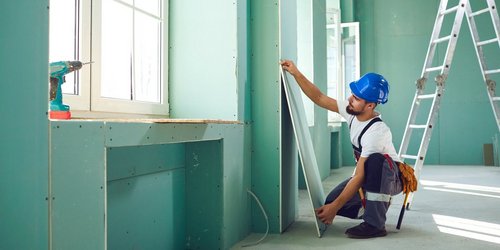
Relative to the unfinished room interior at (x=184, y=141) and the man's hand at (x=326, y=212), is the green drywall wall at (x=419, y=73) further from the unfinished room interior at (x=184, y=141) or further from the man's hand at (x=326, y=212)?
the man's hand at (x=326, y=212)

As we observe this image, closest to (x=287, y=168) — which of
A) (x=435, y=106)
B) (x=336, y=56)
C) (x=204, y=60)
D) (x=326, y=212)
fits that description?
(x=326, y=212)

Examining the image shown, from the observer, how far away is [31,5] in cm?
115

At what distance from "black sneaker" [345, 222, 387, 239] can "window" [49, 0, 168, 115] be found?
4.44 ft

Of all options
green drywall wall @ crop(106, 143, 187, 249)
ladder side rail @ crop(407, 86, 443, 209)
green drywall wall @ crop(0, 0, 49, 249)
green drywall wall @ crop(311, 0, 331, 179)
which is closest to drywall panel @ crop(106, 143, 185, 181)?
green drywall wall @ crop(106, 143, 187, 249)

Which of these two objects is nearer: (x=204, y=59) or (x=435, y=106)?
(x=204, y=59)

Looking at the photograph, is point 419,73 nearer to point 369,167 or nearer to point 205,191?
point 369,167

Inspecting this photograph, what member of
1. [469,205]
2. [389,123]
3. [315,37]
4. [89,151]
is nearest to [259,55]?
[89,151]

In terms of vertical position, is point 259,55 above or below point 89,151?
above

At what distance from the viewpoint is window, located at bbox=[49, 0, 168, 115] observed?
1.89 metres

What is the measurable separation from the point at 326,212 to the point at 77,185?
1.81 metres

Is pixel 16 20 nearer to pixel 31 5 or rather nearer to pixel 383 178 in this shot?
pixel 31 5

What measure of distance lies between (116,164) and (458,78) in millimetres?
7049

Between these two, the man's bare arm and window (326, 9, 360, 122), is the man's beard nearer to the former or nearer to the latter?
the man's bare arm

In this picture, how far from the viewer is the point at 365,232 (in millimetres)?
2787
